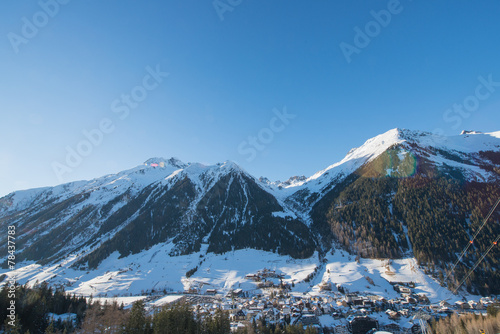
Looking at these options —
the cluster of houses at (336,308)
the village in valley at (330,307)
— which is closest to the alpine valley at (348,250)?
the village in valley at (330,307)

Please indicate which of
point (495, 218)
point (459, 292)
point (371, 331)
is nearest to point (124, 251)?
point (371, 331)

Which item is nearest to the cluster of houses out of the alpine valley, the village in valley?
the village in valley

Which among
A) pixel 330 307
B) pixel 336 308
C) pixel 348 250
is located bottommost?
pixel 336 308

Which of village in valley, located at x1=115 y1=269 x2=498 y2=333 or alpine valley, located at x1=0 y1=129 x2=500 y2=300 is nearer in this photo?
village in valley, located at x1=115 y1=269 x2=498 y2=333

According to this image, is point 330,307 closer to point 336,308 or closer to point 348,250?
point 336,308

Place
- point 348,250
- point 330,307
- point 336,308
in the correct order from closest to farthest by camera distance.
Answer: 1. point 336,308
2. point 330,307
3. point 348,250

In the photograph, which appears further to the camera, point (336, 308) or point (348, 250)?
point (348, 250)

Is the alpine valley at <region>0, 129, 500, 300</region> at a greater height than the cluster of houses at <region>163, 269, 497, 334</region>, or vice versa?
the alpine valley at <region>0, 129, 500, 300</region>

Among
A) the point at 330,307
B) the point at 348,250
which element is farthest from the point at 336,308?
the point at 348,250

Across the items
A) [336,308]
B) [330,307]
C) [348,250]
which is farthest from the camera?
[348,250]

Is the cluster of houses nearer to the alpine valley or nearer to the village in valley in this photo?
the village in valley

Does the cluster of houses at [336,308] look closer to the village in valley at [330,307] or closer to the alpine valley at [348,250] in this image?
the village in valley at [330,307]
